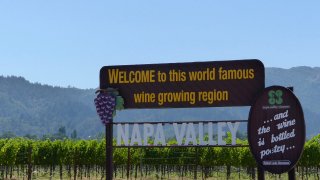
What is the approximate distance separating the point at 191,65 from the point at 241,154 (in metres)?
39.7

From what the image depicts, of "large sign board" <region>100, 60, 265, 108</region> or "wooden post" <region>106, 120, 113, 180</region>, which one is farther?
"wooden post" <region>106, 120, 113, 180</region>

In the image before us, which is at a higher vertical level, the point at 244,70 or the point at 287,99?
the point at 244,70

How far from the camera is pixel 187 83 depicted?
17.8 m

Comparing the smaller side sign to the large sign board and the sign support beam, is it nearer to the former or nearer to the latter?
the large sign board

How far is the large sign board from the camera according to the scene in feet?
56.3

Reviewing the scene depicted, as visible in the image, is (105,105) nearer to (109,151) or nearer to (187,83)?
(109,151)

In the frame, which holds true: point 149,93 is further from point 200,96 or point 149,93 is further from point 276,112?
point 276,112

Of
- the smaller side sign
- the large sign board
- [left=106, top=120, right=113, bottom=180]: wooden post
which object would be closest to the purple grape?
[left=106, top=120, right=113, bottom=180]: wooden post

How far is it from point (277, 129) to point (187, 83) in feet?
11.7

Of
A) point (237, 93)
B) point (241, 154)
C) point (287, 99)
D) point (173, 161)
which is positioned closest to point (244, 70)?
point (237, 93)

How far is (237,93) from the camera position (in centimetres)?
1734

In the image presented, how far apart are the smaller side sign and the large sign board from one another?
2.83 ft

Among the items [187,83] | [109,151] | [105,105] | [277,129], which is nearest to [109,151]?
[109,151]

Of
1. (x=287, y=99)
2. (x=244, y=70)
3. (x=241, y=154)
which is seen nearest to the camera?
(x=287, y=99)
